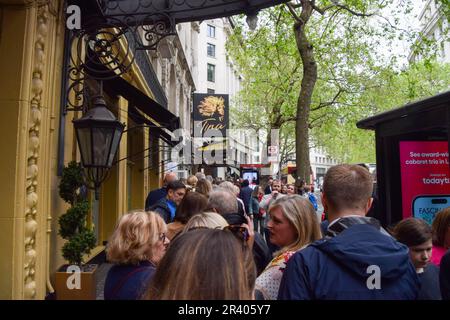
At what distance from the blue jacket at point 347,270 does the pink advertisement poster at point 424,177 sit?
3.09 metres

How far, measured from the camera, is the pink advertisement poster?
482 centimetres

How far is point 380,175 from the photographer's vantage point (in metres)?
5.04

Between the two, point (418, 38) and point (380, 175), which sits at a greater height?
point (418, 38)

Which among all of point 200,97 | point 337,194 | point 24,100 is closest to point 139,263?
point 337,194

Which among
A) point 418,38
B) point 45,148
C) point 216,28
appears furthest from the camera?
point 216,28

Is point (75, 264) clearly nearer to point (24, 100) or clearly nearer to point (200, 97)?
point (24, 100)

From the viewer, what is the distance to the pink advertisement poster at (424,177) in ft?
15.8

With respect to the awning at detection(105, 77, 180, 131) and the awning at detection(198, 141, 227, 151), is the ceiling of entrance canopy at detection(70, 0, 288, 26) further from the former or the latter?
the awning at detection(198, 141, 227, 151)

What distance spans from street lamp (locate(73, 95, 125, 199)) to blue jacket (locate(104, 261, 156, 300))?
2.03 m

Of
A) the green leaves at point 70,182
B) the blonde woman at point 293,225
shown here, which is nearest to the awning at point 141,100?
the green leaves at point 70,182

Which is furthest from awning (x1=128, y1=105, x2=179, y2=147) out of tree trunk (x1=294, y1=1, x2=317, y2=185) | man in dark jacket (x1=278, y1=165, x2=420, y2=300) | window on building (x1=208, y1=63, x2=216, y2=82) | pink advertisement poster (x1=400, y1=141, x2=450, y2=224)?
window on building (x1=208, y1=63, x2=216, y2=82)

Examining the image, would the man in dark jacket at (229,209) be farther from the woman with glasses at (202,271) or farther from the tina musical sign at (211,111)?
the tina musical sign at (211,111)

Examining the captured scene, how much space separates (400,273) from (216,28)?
49.4 metres

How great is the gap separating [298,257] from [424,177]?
353 cm
